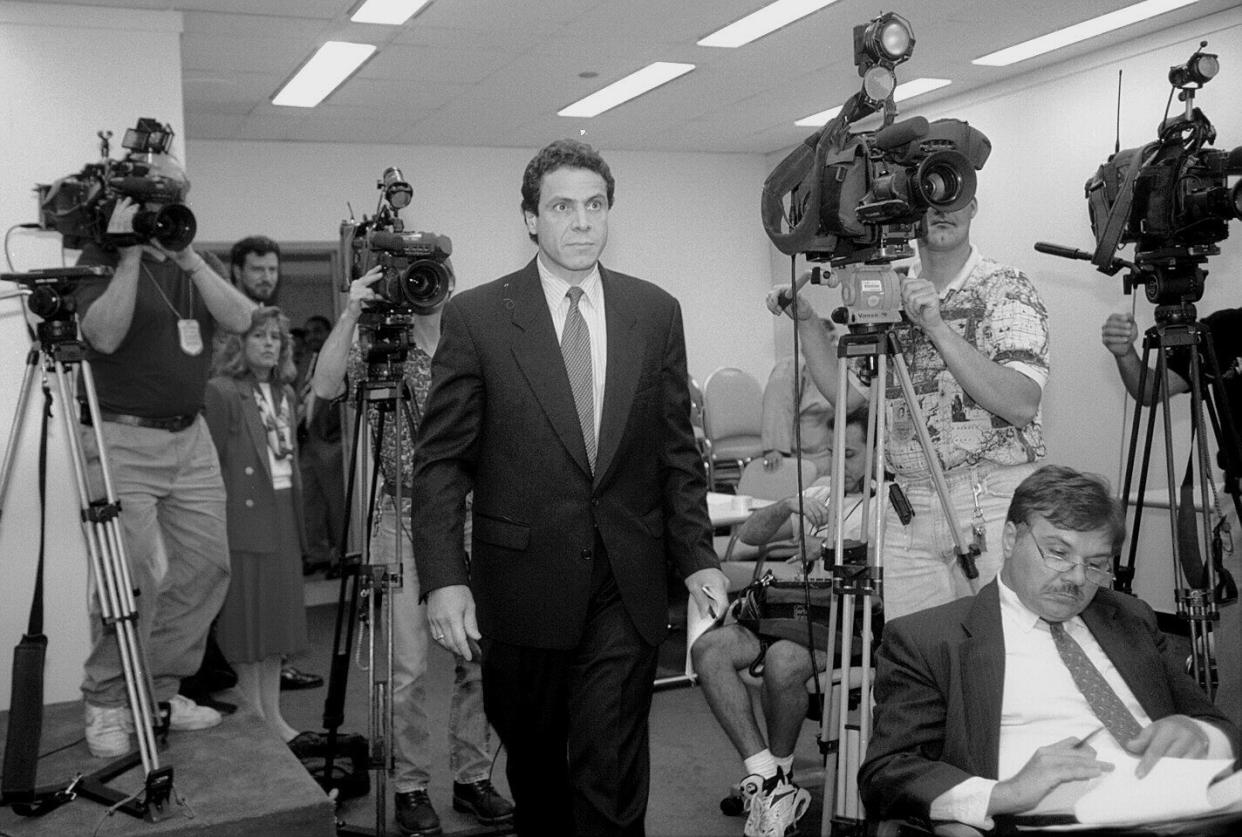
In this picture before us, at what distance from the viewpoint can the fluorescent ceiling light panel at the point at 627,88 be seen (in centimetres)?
742

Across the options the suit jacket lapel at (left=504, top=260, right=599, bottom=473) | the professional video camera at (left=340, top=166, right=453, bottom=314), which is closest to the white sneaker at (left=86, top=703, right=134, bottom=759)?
the professional video camera at (left=340, top=166, right=453, bottom=314)

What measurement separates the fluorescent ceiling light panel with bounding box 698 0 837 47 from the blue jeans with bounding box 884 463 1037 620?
3.79 m

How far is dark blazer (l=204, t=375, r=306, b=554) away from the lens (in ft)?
14.5

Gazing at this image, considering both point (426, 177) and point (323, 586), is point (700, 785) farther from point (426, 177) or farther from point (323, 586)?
point (426, 177)

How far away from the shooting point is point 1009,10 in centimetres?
642

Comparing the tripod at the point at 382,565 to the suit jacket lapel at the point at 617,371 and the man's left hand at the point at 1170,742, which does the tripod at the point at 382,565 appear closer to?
the suit jacket lapel at the point at 617,371

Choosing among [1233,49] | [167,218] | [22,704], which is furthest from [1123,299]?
[22,704]

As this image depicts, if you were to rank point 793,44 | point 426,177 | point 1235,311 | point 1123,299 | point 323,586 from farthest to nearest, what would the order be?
point 426,177, point 323,586, point 1123,299, point 793,44, point 1235,311

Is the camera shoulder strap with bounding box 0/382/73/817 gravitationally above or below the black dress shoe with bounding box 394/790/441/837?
above

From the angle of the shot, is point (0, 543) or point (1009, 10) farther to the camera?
point (1009, 10)

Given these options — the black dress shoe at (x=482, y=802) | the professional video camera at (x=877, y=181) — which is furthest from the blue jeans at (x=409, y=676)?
the professional video camera at (x=877, y=181)

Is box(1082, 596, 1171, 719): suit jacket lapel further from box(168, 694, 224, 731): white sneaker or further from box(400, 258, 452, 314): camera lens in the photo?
box(168, 694, 224, 731): white sneaker

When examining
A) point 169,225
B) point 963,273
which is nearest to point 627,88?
point 169,225

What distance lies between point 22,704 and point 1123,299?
6454mm
